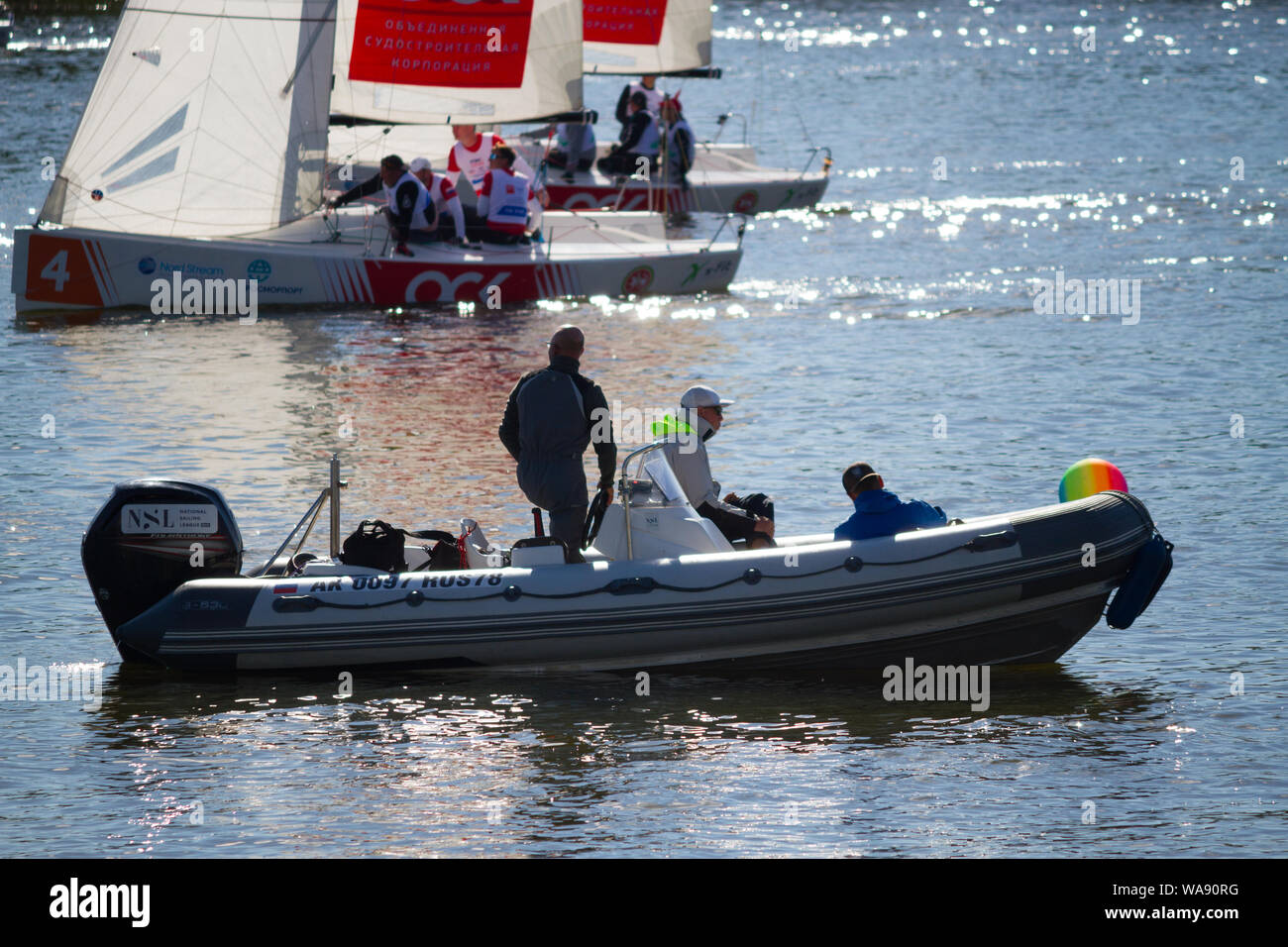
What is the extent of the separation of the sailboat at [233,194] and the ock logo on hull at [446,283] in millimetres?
25

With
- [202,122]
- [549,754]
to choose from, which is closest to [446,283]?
[202,122]

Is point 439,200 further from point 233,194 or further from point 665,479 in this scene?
point 665,479

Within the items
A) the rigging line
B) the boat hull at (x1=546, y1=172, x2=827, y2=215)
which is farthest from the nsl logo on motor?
the boat hull at (x1=546, y1=172, x2=827, y2=215)

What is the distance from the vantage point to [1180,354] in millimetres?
20797

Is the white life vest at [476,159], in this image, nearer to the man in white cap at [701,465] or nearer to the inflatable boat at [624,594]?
the man in white cap at [701,465]

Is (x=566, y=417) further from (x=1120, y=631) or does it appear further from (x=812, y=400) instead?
(x=812, y=400)

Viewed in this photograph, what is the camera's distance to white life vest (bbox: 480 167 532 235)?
72.5ft

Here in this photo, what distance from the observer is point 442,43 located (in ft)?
75.7

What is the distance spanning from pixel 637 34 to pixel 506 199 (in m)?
9.46

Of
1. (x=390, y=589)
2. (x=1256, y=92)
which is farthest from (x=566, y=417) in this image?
(x=1256, y=92)

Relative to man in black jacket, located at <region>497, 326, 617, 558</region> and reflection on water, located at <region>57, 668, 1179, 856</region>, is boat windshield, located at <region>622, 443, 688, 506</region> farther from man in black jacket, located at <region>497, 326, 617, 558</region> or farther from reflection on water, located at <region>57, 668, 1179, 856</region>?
reflection on water, located at <region>57, 668, 1179, 856</region>

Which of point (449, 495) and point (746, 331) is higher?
point (746, 331)

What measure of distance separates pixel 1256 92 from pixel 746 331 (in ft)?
108

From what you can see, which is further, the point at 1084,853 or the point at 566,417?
the point at 566,417
